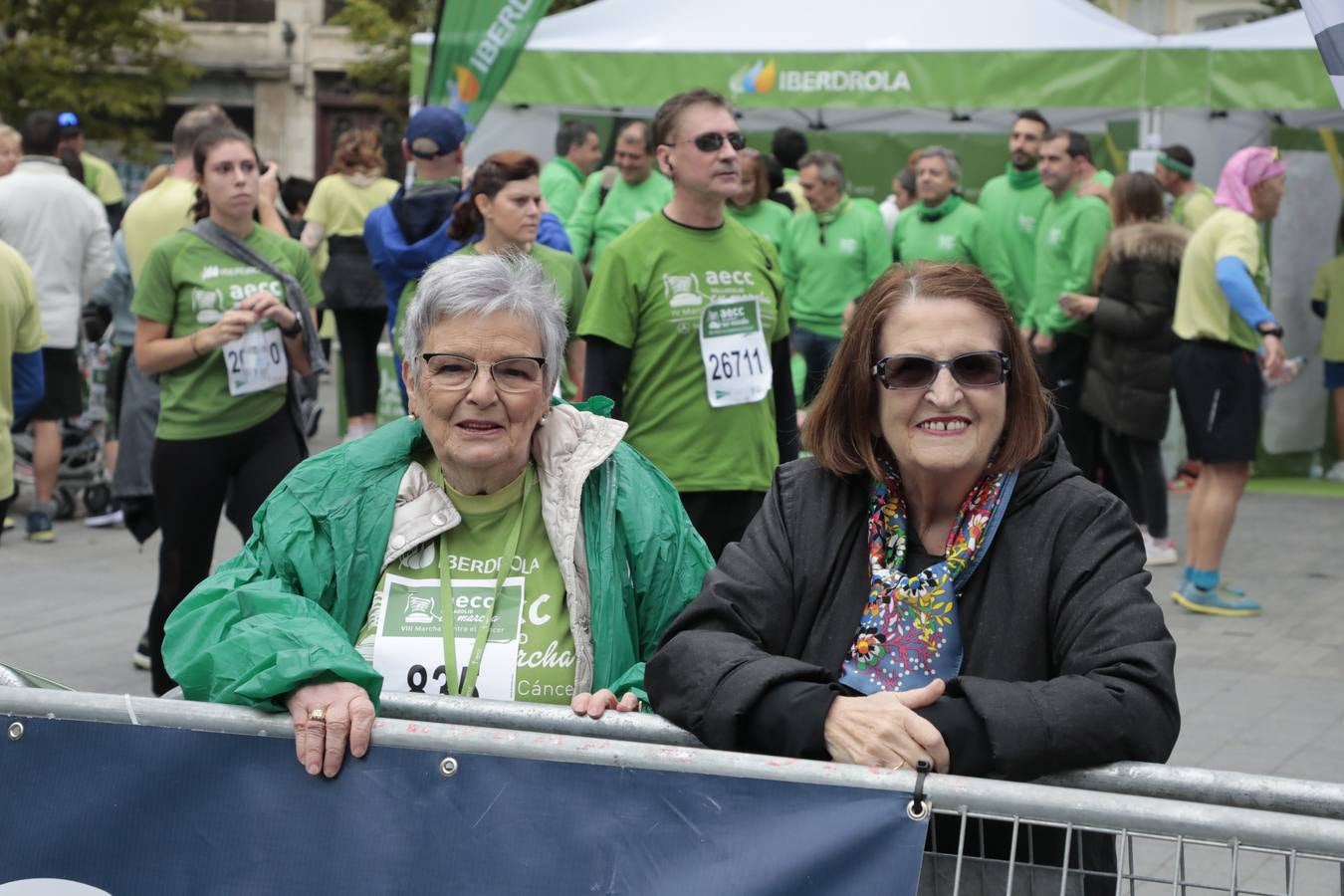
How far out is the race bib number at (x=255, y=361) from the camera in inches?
249

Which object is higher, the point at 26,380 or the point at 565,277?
the point at 565,277

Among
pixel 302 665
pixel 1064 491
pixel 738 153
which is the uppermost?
pixel 738 153

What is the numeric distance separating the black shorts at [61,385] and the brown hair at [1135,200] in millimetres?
5537

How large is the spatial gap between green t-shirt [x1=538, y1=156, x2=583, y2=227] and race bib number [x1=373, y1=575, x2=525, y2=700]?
30.8 feet

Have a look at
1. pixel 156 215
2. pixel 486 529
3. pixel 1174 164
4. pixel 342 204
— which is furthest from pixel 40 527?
pixel 486 529

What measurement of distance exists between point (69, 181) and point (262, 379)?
435 centimetres

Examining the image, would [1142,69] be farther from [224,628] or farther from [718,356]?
[224,628]

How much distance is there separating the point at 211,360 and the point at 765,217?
4939mm

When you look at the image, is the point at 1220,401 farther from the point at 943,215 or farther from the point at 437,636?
the point at 437,636

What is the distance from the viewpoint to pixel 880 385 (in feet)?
9.23

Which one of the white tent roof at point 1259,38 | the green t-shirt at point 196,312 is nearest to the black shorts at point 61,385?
the green t-shirt at point 196,312

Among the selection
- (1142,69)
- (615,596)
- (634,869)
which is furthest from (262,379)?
(1142,69)

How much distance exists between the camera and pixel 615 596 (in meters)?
3.26

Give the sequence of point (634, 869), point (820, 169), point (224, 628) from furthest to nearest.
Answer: point (820, 169) < point (224, 628) < point (634, 869)
